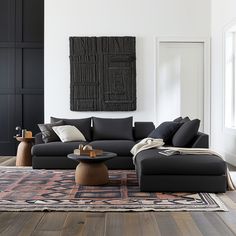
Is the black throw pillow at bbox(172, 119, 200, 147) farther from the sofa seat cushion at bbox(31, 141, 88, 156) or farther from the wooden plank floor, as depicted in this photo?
the sofa seat cushion at bbox(31, 141, 88, 156)

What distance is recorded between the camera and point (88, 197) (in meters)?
3.84

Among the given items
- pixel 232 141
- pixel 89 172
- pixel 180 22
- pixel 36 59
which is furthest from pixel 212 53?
pixel 89 172

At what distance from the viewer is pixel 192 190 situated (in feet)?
13.4

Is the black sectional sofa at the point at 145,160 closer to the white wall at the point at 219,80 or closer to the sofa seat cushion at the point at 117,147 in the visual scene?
the sofa seat cushion at the point at 117,147

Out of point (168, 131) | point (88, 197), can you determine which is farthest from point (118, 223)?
point (168, 131)

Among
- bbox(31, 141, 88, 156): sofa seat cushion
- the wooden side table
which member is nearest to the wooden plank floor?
bbox(31, 141, 88, 156): sofa seat cushion

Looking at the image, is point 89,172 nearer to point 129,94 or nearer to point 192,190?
point 192,190

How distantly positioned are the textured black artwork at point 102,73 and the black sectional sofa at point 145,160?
0.79m

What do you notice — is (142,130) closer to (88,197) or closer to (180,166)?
(180,166)

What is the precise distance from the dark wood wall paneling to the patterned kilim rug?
3.13 metres

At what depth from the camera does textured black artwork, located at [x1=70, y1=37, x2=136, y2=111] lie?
23.8 feet

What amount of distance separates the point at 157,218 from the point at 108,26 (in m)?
4.99

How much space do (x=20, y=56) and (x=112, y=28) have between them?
2030mm

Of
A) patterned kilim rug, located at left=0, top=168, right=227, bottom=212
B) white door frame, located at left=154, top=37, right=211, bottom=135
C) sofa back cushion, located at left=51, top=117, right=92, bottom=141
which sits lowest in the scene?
patterned kilim rug, located at left=0, top=168, right=227, bottom=212
